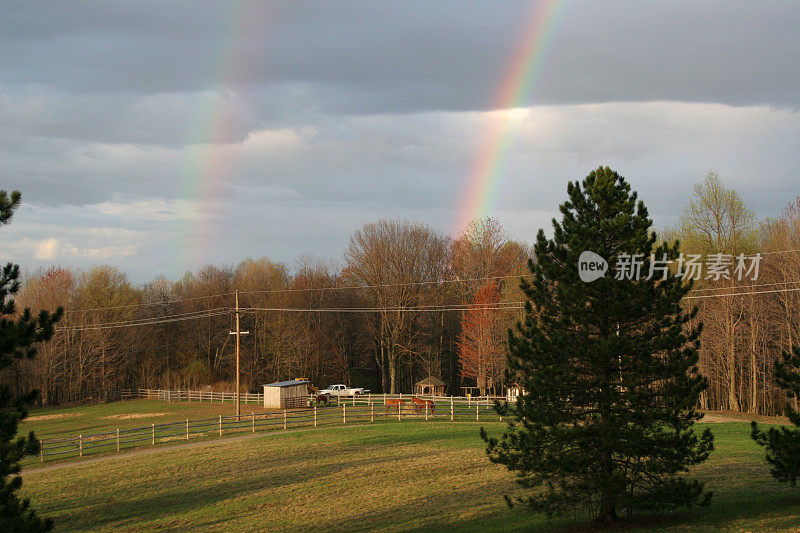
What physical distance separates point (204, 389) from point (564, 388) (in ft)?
183

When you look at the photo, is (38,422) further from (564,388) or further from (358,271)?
(564,388)

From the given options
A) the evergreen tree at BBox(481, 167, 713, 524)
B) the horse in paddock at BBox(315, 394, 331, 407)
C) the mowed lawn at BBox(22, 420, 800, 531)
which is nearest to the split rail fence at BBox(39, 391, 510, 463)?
the mowed lawn at BBox(22, 420, 800, 531)

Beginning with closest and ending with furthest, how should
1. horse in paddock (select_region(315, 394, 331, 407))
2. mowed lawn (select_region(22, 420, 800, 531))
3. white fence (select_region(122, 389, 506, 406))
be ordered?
mowed lawn (select_region(22, 420, 800, 531)) < white fence (select_region(122, 389, 506, 406)) < horse in paddock (select_region(315, 394, 331, 407))

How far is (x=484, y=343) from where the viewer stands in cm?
5388

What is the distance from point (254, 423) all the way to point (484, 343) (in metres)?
24.0

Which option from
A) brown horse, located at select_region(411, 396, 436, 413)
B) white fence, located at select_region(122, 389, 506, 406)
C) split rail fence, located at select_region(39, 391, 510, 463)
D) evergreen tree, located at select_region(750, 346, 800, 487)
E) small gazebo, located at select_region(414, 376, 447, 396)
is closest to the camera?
evergreen tree, located at select_region(750, 346, 800, 487)

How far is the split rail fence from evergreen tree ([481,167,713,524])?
58.4ft

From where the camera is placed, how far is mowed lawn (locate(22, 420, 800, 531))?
575 inches

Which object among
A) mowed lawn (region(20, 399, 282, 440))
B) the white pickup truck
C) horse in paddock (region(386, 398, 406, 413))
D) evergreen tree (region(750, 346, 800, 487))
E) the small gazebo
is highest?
evergreen tree (region(750, 346, 800, 487))

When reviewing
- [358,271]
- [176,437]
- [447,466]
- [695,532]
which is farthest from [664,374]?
[358,271]

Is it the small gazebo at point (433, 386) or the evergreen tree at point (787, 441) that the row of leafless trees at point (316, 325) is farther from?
the evergreen tree at point (787, 441)

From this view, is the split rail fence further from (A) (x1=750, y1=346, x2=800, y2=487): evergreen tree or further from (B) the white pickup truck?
(A) (x1=750, y1=346, x2=800, y2=487): evergreen tree

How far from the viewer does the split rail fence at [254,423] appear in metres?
30.7

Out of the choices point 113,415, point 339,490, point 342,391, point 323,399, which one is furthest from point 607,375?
point 113,415
